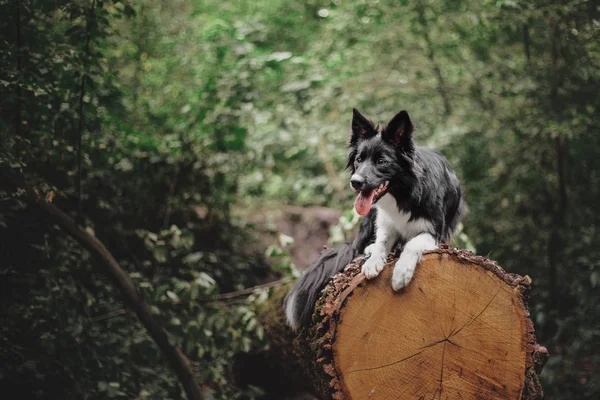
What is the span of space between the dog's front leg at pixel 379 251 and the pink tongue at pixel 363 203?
22 centimetres

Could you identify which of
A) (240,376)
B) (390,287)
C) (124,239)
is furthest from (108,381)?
(390,287)

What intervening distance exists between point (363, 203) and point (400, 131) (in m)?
0.42

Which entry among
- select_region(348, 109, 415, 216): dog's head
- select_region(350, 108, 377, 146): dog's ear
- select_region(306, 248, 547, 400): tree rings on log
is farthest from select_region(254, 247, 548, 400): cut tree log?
select_region(350, 108, 377, 146): dog's ear

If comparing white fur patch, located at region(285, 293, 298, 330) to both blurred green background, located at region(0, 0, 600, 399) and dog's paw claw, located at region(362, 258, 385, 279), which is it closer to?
dog's paw claw, located at region(362, 258, 385, 279)

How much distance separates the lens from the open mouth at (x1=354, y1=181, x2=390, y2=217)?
2.58 metres

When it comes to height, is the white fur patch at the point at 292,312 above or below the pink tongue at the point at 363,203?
below

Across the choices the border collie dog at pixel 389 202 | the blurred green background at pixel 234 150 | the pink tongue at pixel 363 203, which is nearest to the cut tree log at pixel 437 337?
the border collie dog at pixel 389 202

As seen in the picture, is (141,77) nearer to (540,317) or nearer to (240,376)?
(240,376)

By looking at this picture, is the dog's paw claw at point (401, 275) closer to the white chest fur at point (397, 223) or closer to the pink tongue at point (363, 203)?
the pink tongue at point (363, 203)

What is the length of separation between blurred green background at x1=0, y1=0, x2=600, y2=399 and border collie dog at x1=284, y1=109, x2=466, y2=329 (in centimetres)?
103

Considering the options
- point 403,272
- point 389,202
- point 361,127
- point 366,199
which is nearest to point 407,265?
point 403,272

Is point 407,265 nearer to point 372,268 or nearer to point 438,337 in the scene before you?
point 372,268

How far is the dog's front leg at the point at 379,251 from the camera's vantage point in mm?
2430

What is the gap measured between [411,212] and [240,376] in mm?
2218
